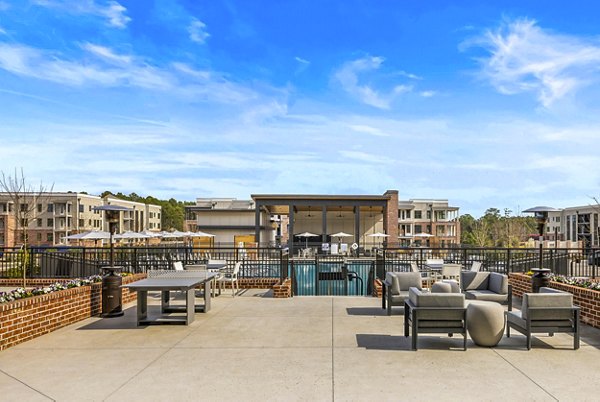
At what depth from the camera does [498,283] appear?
35.4 ft

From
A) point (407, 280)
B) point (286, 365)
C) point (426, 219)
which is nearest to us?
point (286, 365)

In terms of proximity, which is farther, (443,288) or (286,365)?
(443,288)

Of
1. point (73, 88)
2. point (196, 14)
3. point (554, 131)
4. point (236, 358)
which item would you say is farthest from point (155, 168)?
point (236, 358)

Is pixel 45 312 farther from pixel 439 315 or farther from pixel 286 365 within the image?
pixel 439 315

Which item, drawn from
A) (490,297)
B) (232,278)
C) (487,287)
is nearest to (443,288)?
(490,297)

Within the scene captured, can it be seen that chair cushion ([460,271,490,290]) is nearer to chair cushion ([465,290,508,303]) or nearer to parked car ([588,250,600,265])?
chair cushion ([465,290,508,303])

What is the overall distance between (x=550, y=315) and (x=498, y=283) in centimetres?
361

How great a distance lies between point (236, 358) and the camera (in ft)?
22.4

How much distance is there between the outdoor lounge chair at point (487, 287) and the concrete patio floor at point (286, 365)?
6.41 ft

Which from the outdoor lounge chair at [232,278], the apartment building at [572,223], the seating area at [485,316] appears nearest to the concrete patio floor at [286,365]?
the seating area at [485,316]

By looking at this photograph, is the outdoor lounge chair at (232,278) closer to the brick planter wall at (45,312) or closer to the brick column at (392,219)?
the brick planter wall at (45,312)

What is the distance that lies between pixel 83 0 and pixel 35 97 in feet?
15.5

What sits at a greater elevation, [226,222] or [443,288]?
[226,222]

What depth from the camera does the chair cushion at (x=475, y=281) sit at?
11.3 metres
